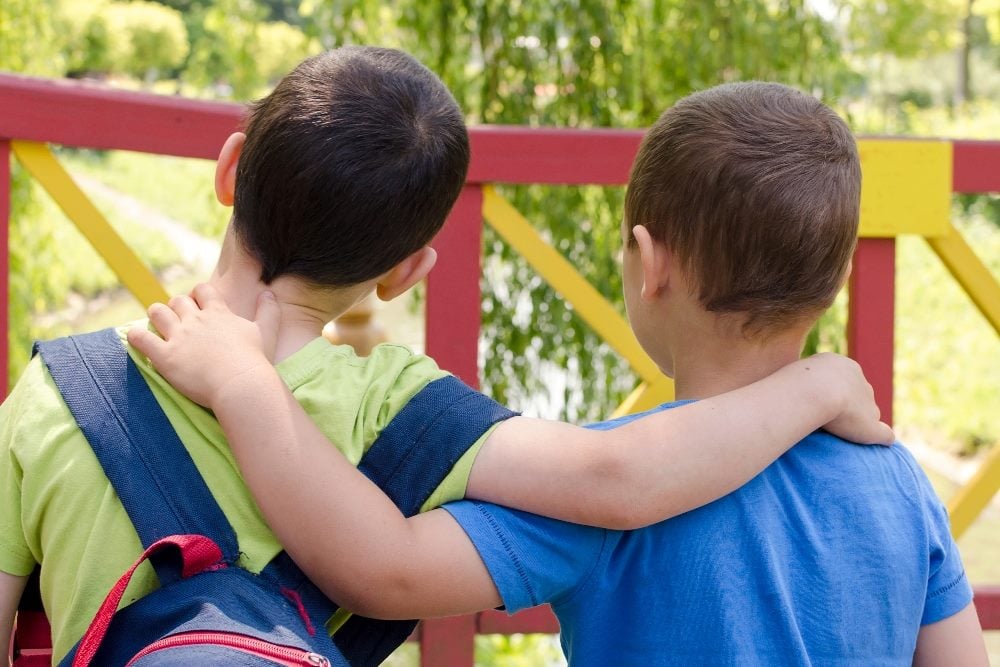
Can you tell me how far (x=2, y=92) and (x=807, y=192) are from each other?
1.18 m

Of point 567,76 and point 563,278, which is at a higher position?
point 567,76

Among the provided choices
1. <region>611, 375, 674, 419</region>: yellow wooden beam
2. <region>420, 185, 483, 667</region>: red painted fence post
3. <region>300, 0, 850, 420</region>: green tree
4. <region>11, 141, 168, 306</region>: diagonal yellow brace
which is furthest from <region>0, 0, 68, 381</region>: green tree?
<region>611, 375, 674, 419</region>: yellow wooden beam

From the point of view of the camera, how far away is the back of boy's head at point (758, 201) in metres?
1.17

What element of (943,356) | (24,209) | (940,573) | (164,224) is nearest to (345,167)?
(940,573)

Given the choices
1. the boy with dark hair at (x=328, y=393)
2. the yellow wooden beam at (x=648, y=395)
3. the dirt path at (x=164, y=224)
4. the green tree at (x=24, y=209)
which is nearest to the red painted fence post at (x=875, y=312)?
the yellow wooden beam at (x=648, y=395)

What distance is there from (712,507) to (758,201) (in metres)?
0.29

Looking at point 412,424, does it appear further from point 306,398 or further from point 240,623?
point 240,623

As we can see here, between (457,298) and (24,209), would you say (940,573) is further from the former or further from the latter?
(24,209)

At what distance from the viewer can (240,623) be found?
1011 millimetres

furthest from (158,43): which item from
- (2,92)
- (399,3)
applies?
(2,92)

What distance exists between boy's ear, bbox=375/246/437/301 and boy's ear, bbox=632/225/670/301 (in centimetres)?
20

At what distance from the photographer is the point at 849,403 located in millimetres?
1224

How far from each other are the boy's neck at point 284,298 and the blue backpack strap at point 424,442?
126mm

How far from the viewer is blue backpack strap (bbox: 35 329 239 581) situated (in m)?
1.07
